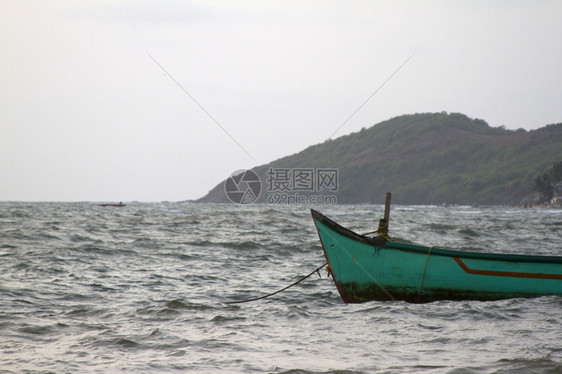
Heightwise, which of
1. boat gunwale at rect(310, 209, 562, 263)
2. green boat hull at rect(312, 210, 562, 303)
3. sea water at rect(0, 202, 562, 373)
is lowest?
sea water at rect(0, 202, 562, 373)

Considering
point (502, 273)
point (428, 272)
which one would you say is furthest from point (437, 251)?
point (502, 273)

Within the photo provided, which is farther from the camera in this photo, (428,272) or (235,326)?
(428,272)

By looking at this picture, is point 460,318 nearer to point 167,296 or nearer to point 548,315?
point 548,315

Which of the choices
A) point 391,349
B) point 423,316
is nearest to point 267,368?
point 391,349

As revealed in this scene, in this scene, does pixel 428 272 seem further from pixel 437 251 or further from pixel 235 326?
pixel 235 326

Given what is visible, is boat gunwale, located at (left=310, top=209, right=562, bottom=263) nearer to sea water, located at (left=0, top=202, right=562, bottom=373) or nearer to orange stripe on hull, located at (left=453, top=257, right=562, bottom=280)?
orange stripe on hull, located at (left=453, top=257, right=562, bottom=280)

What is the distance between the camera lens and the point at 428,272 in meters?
10.9

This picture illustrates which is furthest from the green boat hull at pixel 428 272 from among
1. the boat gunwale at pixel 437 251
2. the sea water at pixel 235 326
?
the sea water at pixel 235 326

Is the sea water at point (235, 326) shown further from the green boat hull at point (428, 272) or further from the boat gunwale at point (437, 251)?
the boat gunwale at point (437, 251)

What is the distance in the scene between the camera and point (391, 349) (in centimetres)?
784

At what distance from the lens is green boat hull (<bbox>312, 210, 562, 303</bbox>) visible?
10.5 meters

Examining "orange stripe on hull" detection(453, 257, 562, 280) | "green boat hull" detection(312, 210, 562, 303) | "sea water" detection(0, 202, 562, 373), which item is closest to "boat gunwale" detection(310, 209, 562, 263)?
"green boat hull" detection(312, 210, 562, 303)

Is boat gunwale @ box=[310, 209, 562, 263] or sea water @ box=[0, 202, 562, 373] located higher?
boat gunwale @ box=[310, 209, 562, 263]

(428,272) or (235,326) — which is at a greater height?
(428,272)
